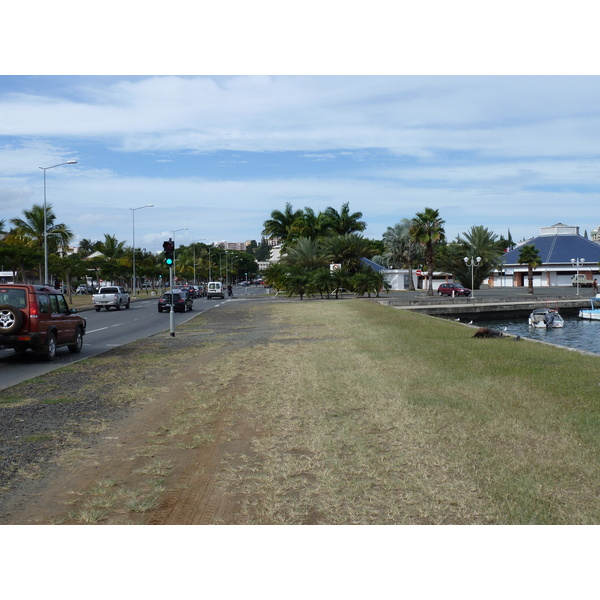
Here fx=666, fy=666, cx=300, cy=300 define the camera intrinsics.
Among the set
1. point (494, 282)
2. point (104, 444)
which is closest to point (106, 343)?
point (104, 444)

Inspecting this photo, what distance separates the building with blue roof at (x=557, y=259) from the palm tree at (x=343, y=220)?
29.9m

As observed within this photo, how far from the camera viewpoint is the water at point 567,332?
115 feet

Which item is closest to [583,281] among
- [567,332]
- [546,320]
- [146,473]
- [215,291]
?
[215,291]

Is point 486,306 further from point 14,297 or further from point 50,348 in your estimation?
point 14,297

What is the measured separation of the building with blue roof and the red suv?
94.0 metres

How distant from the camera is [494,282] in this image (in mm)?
117062

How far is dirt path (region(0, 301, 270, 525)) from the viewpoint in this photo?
5.43m

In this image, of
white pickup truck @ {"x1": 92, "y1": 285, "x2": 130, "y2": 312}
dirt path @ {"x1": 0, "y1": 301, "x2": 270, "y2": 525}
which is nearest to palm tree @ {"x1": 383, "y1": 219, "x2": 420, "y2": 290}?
white pickup truck @ {"x1": 92, "y1": 285, "x2": 130, "y2": 312}

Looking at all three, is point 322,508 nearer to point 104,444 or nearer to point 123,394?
point 104,444

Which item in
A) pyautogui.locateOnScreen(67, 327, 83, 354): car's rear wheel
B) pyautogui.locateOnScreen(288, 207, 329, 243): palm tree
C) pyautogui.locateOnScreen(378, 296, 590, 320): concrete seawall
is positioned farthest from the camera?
pyautogui.locateOnScreen(288, 207, 329, 243): palm tree

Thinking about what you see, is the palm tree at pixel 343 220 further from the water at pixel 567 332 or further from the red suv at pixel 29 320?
the red suv at pixel 29 320

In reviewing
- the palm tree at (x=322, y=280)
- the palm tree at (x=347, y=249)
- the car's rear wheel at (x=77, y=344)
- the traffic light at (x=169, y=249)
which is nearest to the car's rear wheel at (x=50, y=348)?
the car's rear wheel at (x=77, y=344)

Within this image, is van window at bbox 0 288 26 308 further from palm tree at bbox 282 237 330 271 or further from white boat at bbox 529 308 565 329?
palm tree at bbox 282 237 330 271

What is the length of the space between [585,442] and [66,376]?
10222 mm
